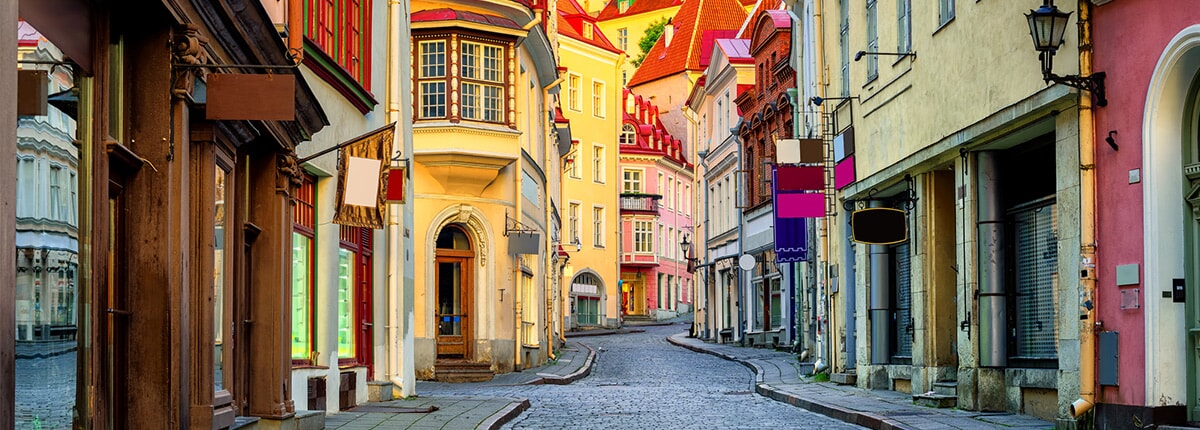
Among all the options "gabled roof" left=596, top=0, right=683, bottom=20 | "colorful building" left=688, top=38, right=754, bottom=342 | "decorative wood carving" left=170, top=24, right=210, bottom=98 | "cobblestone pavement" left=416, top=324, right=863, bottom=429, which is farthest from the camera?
"gabled roof" left=596, top=0, right=683, bottom=20

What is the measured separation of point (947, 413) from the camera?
57.9 feet

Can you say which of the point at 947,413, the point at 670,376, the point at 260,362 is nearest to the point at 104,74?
the point at 260,362

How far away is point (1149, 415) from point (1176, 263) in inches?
50.8

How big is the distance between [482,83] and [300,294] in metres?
13.5

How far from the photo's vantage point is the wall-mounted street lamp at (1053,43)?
1402 centimetres

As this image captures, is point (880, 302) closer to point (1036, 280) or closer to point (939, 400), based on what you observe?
point (939, 400)

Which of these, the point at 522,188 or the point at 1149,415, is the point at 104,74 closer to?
the point at 1149,415

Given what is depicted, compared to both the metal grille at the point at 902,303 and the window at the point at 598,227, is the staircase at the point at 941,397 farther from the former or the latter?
the window at the point at 598,227

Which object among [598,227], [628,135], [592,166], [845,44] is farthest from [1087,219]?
[628,135]

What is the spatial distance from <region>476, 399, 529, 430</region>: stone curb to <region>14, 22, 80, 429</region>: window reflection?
28.9ft

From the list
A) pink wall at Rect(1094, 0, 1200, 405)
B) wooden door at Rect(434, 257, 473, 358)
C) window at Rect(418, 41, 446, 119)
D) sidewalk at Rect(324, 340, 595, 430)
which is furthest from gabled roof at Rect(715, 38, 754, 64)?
pink wall at Rect(1094, 0, 1200, 405)

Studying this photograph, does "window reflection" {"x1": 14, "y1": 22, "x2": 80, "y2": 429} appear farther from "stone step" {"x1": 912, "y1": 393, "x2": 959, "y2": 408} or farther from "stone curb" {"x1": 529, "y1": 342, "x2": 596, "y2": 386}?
"stone curb" {"x1": 529, "y1": 342, "x2": 596, "y2": 386}

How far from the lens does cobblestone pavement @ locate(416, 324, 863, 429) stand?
58.9ft

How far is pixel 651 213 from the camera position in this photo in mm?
84438
